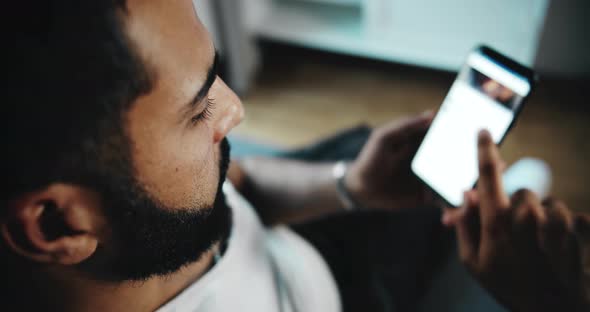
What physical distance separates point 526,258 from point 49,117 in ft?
A: 1.75

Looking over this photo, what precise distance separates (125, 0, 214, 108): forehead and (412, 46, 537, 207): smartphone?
A: 1.37 ft

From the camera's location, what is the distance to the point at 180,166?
1.51 feet

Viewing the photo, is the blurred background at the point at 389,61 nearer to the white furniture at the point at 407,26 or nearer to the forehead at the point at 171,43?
the white furniture at the point at 407,26

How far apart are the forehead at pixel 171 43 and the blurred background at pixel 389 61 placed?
2.77 feet

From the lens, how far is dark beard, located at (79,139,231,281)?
1.43 ft

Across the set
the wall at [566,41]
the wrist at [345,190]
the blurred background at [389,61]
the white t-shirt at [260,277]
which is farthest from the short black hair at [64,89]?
the wall at [566,41]

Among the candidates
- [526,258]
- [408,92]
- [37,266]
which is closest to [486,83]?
[526,258]

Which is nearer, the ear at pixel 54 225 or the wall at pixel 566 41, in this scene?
the ear at pixel 54 225

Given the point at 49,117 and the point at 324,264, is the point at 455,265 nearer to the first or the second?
the point at 324,264

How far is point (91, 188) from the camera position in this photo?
0.40 meters

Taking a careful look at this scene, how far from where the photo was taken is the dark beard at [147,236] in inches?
17.2

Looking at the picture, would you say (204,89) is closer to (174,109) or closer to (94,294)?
(174,109)

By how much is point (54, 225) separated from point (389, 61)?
137cm

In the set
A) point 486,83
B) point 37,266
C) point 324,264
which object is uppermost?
point 486,83
